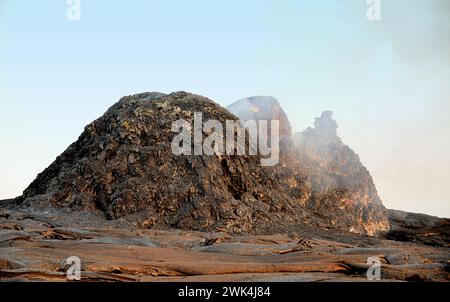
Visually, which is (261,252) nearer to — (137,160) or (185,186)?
(185,186)

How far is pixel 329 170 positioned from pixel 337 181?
1.17 meters

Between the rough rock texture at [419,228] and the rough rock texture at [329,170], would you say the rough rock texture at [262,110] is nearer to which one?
the rough rock texture at [329,170]

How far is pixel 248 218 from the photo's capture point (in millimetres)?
26938

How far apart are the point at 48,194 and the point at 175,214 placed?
7.70m

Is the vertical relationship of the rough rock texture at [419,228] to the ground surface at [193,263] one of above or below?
below

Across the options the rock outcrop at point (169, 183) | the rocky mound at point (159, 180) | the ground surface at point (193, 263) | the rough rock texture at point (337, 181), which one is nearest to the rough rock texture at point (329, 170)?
the rough rock texture at point (337, 181)

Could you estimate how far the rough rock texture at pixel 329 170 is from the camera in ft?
123

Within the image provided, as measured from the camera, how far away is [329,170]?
4088cm

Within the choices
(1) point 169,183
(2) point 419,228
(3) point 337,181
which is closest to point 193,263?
(1) point 169,183

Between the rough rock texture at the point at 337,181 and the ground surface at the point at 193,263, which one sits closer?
the ground surface at the point at 193,263

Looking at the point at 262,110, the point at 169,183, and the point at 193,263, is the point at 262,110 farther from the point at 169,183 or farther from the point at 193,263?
the point at 193,263

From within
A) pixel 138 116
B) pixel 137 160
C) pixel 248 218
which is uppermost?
pixel 138 116

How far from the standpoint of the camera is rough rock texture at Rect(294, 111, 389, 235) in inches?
1475
